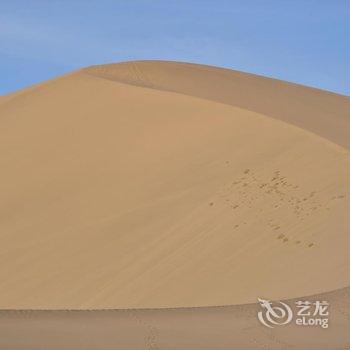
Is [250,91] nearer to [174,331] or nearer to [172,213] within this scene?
[172,213]

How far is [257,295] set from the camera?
14406 millimetres

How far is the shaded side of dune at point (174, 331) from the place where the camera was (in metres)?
10.9

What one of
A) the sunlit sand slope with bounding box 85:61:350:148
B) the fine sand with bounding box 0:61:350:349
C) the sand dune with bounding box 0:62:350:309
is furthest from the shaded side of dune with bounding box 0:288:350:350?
the sunlit sand slope with bounding box 85:61:350:148

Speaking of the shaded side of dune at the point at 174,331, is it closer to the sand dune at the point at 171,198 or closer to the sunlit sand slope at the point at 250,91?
the sand dune at the point at 171,198

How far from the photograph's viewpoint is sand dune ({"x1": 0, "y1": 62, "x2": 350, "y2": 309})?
15.6 metres

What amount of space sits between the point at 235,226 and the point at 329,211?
1984mm

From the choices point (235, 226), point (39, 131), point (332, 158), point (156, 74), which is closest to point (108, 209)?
point (235, 226)

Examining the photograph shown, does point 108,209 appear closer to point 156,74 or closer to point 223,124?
point 223,124

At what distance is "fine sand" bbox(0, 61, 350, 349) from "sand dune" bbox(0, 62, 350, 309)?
1.7 inches
